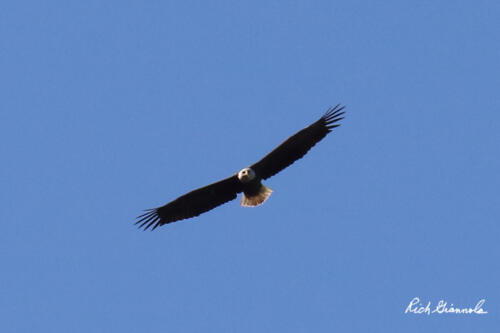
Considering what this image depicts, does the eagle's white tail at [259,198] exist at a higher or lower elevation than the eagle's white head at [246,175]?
lower

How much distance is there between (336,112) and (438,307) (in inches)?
183

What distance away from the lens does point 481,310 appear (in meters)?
12.3

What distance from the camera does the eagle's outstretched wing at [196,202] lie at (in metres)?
15.9

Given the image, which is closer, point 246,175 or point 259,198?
point 246,175

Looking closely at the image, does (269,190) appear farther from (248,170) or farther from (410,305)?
(410,305)

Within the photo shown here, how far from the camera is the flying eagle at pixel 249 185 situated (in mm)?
15492

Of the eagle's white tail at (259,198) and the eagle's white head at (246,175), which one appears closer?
the eagle's white head at (246,175)

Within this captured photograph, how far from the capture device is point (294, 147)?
15602 mm

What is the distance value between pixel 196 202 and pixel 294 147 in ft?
7.79

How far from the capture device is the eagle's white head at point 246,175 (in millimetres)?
15477

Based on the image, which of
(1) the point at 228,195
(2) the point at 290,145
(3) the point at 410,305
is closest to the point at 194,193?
(1) the point at 228,195

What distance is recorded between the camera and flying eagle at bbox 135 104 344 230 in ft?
50.8

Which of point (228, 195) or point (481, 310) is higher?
point (228, 195)

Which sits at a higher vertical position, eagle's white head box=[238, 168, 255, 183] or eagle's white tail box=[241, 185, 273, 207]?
eagle's white head box=[238, 168, 255, 183]
